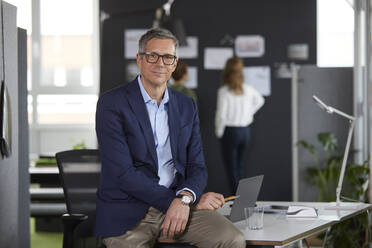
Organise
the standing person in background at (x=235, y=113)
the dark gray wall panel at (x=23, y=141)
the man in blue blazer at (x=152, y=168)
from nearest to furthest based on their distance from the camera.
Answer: the man in blue blazer at (x=152, y=168) < the dark gray wall panel at (x=23, y=141) < the standing person in background at (x=235, y=113)

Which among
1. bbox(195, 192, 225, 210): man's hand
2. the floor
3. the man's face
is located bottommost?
the floor

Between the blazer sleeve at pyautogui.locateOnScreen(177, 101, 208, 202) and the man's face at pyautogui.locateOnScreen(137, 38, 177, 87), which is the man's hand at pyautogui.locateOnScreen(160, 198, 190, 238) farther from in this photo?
the man's face at pyautogui.locateOnScreen(137, 38, 177, 87)

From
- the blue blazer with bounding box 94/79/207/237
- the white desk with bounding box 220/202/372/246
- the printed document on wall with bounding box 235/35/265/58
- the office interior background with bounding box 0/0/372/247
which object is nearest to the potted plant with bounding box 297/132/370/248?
the white desk with bounding box 220/202/372/246

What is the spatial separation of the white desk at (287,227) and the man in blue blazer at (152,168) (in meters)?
0.09

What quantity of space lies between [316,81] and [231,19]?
2192 mm

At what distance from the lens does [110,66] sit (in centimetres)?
764

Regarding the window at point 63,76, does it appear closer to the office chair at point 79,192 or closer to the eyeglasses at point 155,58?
the office chair at point 79,192

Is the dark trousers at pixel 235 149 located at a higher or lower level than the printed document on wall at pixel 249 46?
lower

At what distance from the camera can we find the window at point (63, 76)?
8070 mm

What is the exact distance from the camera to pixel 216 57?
7488 mm

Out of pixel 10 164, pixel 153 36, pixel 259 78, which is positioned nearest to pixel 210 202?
pixel 153 36

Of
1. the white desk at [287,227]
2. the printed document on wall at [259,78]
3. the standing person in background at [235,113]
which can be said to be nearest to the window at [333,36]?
the printed document on wall at [259,78]

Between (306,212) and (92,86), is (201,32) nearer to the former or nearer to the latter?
(92,86)

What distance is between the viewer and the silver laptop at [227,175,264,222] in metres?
2.54
